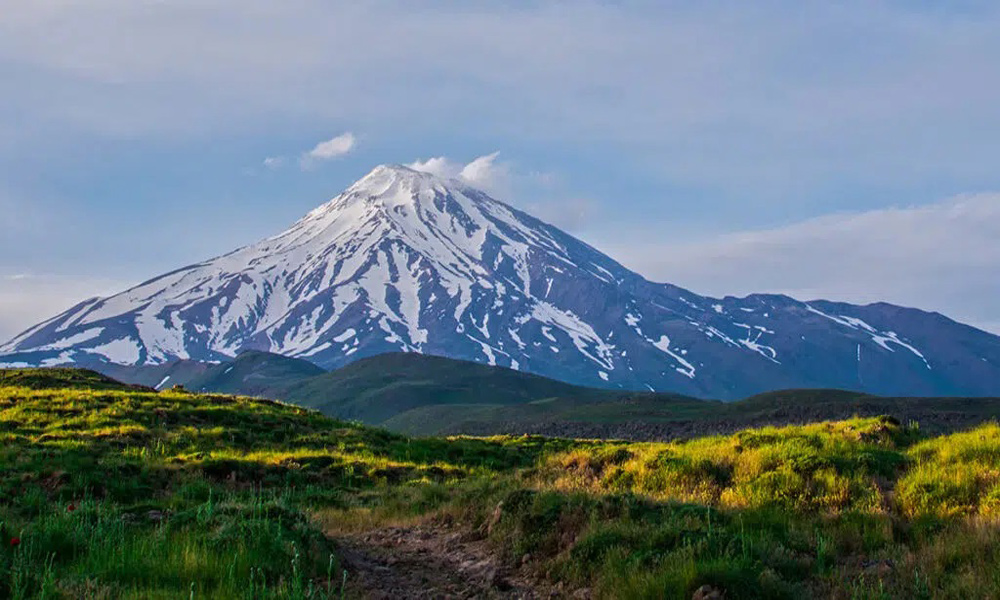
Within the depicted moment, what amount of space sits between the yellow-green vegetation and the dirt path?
288 mm

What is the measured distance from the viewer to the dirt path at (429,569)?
9008 mm

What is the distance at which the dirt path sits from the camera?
901 cm

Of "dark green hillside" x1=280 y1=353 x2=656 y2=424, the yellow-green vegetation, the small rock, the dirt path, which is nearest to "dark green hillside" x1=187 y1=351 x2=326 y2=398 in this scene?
"dark green hillside" x1=280 y1=353 x2=656 y2=424

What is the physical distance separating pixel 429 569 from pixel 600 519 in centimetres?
232

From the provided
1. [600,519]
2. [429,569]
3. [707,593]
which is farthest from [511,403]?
[707,593]

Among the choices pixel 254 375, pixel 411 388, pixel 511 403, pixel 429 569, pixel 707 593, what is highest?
pixel 254 375

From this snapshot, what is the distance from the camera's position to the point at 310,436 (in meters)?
26.7

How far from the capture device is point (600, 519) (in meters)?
10.0

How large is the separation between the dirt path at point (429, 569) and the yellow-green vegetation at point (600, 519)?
0.94 ft

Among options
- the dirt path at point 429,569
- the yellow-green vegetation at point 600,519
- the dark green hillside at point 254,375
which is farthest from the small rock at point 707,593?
the dark green hillside at point 254,375

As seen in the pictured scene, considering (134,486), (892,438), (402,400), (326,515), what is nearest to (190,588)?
(326,515)

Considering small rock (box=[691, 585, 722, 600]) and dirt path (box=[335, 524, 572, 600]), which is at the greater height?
small rock (box=[691, 585, 722, 600])

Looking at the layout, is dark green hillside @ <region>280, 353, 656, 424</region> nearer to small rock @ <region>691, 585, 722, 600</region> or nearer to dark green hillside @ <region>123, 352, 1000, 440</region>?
dark green hillside @ <region>123, 352, 1000, 440</region>

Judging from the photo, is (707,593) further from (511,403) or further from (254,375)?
(254,375)
